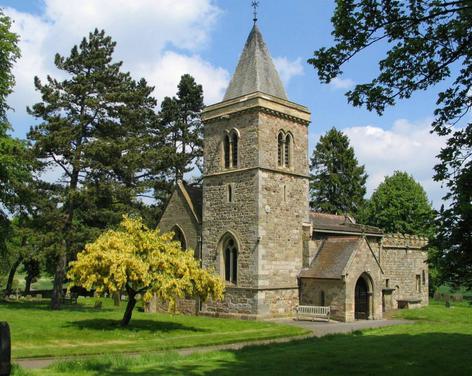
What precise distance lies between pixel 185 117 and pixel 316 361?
4441 centimetres

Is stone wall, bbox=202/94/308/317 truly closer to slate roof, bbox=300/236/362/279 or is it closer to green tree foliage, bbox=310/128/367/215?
slate roof, bbox=300/236/362/279

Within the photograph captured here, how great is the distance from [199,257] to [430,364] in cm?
2107

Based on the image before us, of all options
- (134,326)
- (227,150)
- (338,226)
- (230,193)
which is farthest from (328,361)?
(338,226)

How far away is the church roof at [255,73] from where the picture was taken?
32906mm

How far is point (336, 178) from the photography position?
196ft

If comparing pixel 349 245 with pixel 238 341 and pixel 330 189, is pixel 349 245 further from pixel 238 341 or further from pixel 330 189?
pixel 330 189

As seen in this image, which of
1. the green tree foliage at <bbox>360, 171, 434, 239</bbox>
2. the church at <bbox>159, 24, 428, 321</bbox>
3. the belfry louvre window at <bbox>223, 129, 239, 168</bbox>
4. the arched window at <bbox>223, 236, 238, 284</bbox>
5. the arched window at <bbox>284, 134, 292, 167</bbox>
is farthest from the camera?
the green tree foliage at <bbox>360, 171, 434, 239</bbox>

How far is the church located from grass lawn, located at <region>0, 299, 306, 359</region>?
3.38 m

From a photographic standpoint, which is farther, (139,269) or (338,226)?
(338,226)

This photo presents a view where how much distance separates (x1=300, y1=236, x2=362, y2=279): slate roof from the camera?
30156 millimetres

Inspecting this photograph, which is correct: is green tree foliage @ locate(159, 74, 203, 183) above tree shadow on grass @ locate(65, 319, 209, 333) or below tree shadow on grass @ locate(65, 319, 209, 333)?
above

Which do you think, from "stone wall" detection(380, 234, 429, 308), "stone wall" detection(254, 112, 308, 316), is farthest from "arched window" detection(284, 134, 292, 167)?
"stone wall" detection(380, 234, 429, 308)

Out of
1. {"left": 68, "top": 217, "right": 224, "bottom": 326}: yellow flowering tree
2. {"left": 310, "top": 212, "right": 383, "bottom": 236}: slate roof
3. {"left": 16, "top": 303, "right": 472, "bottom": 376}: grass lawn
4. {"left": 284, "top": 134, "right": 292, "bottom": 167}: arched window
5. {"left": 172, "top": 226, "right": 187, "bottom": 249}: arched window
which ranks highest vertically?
{"left": 284, "top": 134, "right": 292, "bottom": 167}: arched window

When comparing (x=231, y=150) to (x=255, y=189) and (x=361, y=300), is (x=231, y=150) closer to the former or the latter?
(x=255, y=189)
